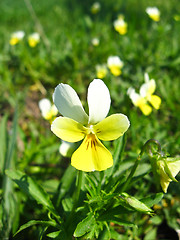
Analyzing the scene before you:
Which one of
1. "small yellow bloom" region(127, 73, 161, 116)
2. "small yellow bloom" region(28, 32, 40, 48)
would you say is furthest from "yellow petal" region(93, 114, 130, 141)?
"small yellow bloom" region(28, 32, 40, 48)

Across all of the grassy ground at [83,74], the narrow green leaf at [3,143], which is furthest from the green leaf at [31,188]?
the narrow green leaf at [3,143]

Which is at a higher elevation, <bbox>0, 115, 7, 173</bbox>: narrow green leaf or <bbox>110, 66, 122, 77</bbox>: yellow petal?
<bbox>110, 66, 122, 77</bbox>: yellow petal

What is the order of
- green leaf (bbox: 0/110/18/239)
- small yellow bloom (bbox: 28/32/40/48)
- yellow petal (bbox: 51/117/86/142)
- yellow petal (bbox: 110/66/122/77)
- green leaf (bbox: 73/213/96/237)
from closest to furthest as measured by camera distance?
yellow petal (bbox: 51/117/86/142), green leaf (bbox: 73/213/96/237), green leaf (bbox: 0/110/18/239), yellow petal (bbox: 110/66/122/77), small yellow bloom (bbox: 28/32/40/48)

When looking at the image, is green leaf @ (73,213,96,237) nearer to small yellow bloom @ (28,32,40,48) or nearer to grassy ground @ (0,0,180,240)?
grassy ground @ (0,0,180,240)

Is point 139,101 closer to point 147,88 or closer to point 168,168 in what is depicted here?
point 147,88

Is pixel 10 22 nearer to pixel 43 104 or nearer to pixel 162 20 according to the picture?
pixel 162 20

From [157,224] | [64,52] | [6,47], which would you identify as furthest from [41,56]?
[157,224]

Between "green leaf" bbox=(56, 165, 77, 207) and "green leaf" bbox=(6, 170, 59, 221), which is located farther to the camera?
"green leaf" bbox=(56, 165, 77, 207)

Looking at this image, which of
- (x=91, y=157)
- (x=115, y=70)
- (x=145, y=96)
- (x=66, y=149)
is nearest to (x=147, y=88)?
(x=145, y=96)
